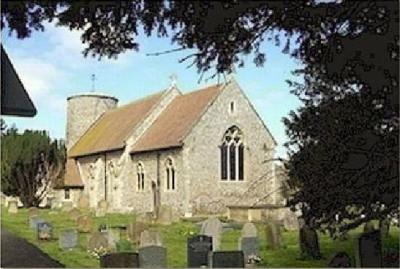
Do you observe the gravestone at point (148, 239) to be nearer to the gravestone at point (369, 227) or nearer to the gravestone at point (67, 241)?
the gravestone at point (67, 241)

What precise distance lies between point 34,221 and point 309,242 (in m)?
3.65

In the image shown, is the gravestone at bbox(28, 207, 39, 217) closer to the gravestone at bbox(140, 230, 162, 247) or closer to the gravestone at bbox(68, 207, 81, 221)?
the gravestone at bbox(68, 207, 81, 221)

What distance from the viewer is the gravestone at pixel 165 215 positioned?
4.41 meters

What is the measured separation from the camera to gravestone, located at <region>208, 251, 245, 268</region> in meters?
3.83

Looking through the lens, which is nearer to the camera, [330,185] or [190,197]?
[330,185]

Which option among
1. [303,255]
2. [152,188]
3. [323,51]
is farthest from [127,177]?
[323,51]

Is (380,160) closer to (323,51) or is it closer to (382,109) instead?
(382,109)

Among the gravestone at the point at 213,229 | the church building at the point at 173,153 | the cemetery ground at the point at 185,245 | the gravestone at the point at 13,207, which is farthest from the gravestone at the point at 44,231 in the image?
the gravestone at the point at 213,229

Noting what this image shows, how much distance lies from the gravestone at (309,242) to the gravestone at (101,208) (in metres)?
1.49

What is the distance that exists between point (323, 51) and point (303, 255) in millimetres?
1103

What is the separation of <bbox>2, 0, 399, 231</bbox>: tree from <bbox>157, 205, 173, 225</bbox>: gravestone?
1077 millimetres

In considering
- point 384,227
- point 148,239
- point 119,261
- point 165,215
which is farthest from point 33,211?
point 384,227

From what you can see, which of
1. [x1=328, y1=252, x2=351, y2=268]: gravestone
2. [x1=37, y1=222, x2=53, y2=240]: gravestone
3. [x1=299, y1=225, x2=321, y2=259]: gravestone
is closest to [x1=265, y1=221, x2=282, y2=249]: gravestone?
[x1=299, y1=225, x2=321, y2=259]: gravestone

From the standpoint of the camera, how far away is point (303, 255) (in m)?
3.66
